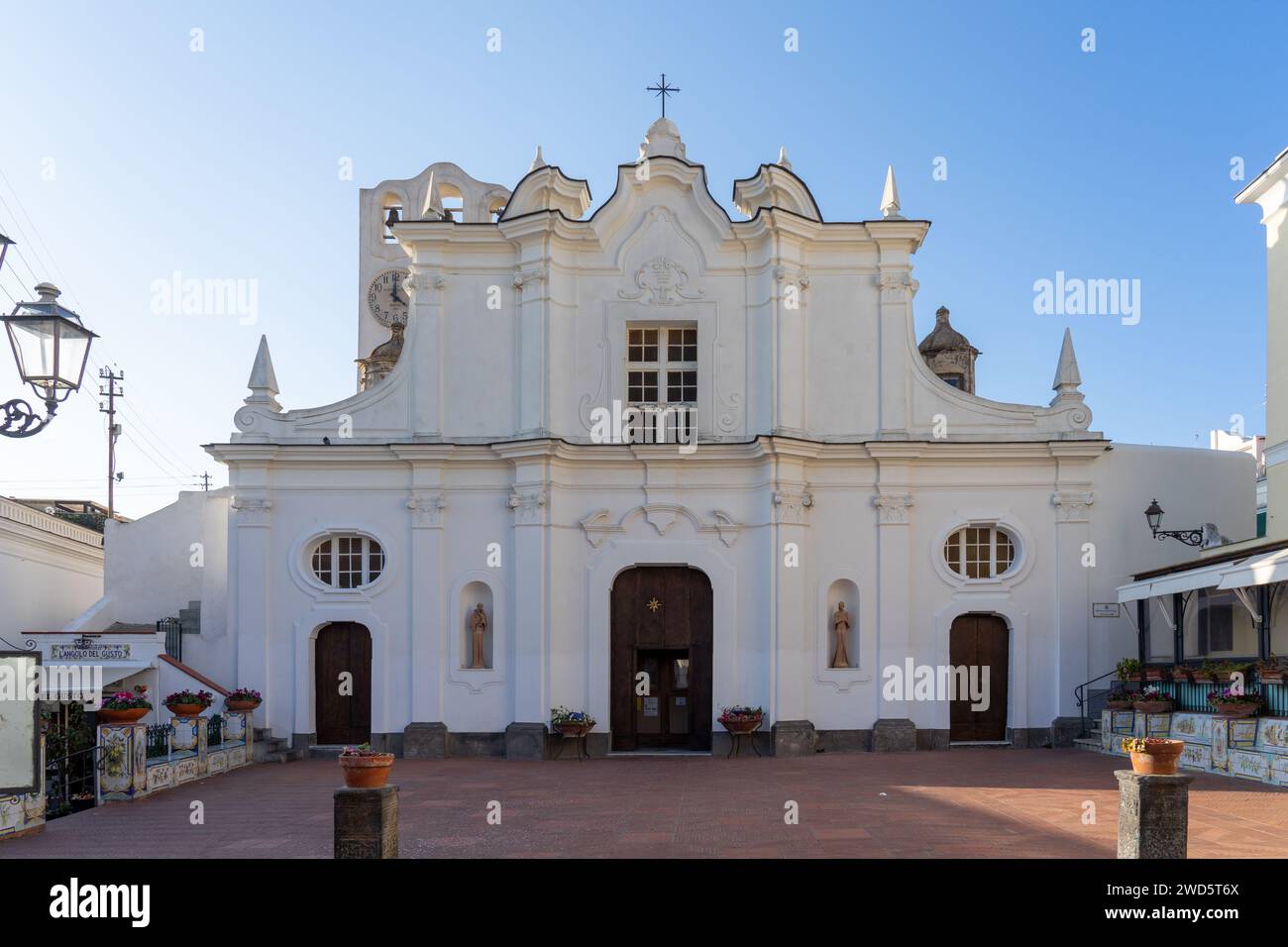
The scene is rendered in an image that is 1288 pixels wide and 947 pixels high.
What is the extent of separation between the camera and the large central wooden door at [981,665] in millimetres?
22406

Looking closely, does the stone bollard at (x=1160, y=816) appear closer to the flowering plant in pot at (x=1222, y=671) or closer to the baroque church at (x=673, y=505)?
the flowering plant in pot at (x=1222, y=671)

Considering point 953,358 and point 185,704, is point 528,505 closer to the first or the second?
point 185,704

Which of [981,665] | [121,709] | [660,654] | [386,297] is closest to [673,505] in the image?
[660,654]

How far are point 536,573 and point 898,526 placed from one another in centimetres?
714

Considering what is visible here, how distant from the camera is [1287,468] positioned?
67.2 feet

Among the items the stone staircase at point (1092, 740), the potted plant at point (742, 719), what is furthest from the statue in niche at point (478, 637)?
the stone staircase at point (1092, 740)

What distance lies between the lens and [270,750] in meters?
21.8

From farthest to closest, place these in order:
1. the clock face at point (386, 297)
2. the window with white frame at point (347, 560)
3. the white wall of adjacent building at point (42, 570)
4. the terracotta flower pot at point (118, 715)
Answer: the clock face at point (386, 297)
the white wall of adjacent building at point (42, 570)
the window with white frame at point (347, 560)
the terracotta flower pot at point (118, 715)

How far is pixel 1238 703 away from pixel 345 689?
15.9 metres

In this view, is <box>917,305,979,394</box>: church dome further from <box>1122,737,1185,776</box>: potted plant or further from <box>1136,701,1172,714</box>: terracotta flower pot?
<box>1122,737,1185,776</box>: potted plant

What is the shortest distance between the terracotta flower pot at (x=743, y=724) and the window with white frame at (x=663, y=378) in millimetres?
5539

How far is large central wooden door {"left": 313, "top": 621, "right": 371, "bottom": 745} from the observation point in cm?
2258
